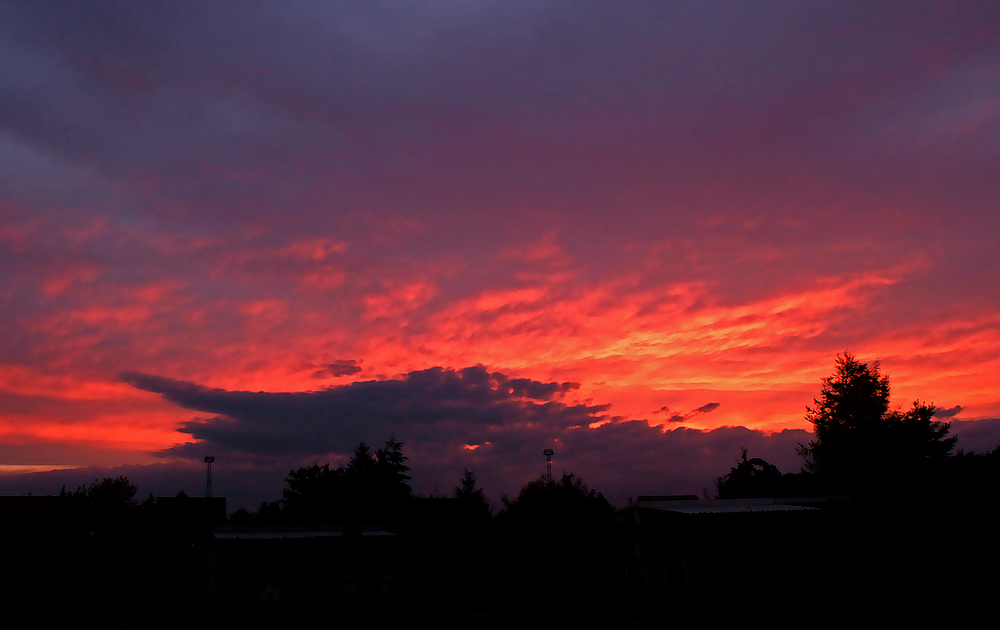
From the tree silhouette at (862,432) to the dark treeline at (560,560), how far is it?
0.31 m

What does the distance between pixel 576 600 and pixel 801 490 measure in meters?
45.9

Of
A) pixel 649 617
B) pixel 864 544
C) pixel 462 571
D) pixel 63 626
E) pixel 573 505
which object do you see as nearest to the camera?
pixel 63 626

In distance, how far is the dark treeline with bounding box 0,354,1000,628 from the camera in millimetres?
12180

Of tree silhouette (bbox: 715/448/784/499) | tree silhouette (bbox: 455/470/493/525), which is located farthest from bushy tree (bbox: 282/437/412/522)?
tree silhouette (bbox: 715/448/784/499)

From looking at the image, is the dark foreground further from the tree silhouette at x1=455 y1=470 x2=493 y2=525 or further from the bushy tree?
the bushy tree

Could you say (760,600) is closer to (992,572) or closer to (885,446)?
(992,572)

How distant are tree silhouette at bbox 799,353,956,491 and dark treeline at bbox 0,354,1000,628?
31cm

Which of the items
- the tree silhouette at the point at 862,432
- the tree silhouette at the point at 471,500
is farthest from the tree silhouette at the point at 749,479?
the tree silhouette at the point at 471,500

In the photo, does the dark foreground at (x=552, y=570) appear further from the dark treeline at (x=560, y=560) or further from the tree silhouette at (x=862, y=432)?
the tree silhouette at (x=862, y=432)

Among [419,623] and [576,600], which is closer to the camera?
[419,623]

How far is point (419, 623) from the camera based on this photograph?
18.3 metres

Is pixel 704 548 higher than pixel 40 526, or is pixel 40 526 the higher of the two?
pixel 40 526

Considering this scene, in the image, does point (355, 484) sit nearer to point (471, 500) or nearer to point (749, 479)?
point (471, 500)

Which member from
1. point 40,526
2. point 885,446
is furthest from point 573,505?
point 40,526
